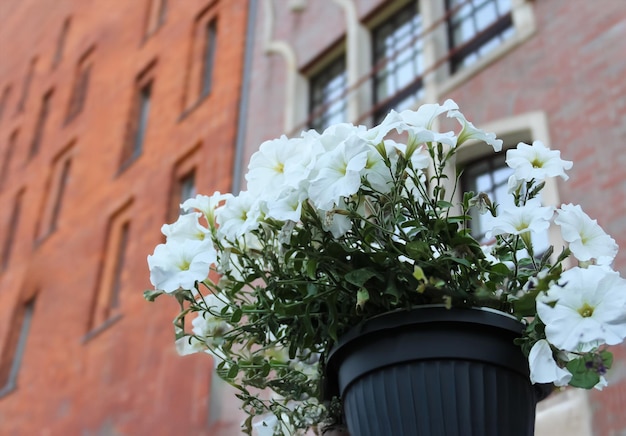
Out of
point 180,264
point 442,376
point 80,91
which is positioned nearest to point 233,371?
point 180,264

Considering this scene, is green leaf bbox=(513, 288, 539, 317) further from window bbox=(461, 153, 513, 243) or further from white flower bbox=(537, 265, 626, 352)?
window bbox=(461, 153, 513, 243)

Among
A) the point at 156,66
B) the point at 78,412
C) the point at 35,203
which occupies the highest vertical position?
the point at 156,66

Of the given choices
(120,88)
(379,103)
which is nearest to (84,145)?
(120,88)

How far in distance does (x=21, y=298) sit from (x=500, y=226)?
12.7 meters

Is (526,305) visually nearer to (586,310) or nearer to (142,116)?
(586,310)

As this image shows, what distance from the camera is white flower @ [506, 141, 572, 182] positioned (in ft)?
6.40

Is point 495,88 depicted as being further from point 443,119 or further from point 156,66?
point 156,66

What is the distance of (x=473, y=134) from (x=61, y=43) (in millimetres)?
16983

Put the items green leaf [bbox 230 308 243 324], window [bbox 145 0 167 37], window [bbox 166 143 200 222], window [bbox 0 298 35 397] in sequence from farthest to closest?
window [bbox 145 0 167 37], window [bbox 0 298 35 397], window [bbox 166 143 200 222], green leaf [bbox 230 308 243 324]

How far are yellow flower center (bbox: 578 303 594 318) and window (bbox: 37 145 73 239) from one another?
13245 millimetres

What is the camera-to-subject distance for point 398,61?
9.12 meters

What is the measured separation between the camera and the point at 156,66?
44.7 feet

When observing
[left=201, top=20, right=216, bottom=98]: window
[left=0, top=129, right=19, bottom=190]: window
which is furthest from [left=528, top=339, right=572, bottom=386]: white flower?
[left=0, top=129, right=19, bottom=190]: window

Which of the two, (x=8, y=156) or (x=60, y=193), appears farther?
(x=8, y=156)
